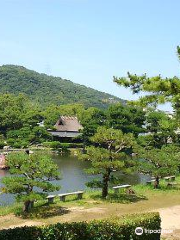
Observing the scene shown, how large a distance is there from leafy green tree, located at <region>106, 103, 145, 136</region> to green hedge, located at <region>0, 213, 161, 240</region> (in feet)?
128

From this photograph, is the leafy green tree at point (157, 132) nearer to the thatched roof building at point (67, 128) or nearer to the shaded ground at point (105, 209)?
the thatched roof building at point (67, 128)

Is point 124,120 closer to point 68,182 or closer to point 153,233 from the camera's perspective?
point 68,182

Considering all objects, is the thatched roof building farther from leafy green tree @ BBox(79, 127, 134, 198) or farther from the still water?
leafy green tree @ BBox(79, 127, 134, 198)

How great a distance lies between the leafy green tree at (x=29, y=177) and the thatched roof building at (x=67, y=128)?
1507 inches

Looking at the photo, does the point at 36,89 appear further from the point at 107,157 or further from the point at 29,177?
the point at 29,177

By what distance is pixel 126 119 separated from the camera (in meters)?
50.4

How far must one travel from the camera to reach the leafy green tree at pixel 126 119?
164ft

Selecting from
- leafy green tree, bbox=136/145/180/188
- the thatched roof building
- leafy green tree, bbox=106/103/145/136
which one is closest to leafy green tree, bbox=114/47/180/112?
leafy green tree, bbox=136/145/180/188

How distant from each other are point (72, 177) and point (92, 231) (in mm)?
20231

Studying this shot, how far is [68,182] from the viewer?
2719 cm

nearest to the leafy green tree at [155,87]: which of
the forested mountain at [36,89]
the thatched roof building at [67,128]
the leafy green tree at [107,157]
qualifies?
the leafy green tree at [107,157]

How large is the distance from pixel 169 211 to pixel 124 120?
3416 centimetres

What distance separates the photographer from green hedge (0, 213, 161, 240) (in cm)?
884

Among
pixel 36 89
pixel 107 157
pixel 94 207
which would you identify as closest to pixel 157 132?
pixel 107 157
